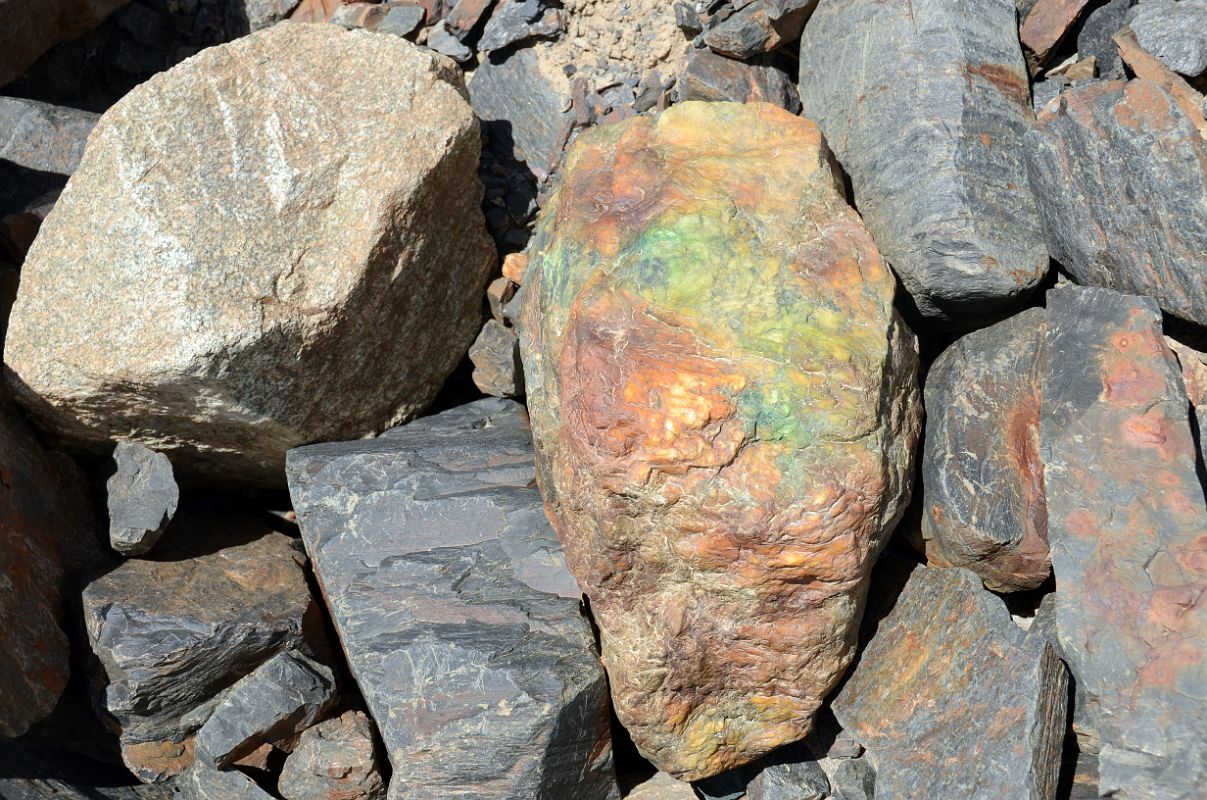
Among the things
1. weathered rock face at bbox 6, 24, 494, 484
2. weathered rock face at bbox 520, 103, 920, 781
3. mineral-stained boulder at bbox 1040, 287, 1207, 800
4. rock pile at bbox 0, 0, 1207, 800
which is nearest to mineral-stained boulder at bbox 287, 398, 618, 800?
rock pile at bbox 0, 0, 1207, 800

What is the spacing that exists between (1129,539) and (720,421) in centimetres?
96

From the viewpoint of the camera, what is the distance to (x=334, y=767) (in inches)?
110

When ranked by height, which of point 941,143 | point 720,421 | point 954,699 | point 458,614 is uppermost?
point 941,143

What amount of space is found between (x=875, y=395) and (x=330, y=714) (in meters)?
1.73

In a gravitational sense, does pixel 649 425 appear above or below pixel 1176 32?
below

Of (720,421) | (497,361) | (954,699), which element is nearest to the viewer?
(720,421)

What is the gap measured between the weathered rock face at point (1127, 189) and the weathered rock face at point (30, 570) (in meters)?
2.85

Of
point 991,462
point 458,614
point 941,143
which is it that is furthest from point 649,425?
point 941,143

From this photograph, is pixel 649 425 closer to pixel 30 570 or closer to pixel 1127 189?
pixel 1127 189

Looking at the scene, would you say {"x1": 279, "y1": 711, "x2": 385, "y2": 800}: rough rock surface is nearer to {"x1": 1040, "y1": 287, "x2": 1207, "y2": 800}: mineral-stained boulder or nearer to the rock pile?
the rock pile

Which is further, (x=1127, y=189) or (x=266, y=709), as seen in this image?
(x=266, y=709)

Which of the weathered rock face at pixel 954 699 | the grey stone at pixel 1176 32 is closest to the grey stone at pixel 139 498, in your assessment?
the weathered rock face at pixel 954 699

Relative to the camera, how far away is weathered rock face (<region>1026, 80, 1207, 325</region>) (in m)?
2.47

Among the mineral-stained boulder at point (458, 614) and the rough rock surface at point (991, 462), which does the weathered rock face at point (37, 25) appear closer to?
the mineral-stained boulder at point (458, 614)
